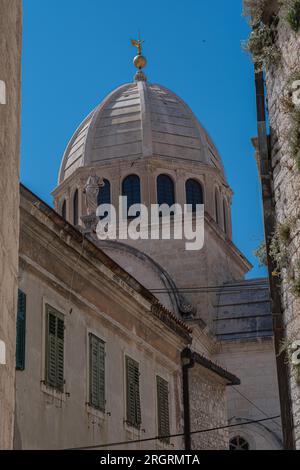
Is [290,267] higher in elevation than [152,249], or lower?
lower

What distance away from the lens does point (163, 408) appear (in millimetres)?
18609

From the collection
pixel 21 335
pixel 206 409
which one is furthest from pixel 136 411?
pixel 21 335

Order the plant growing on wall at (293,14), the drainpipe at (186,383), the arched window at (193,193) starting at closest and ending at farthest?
the plant growing on wall at (293,14) → the drainpipe at (186,383) → the arched window at (193,193)

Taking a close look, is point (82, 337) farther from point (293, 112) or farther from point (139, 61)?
point (139, 61)

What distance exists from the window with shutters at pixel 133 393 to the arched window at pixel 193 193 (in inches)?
806

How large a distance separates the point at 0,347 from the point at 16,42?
9.21 ft

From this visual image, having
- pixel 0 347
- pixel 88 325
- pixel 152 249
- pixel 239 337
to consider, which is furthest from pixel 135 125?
pixel 0 347

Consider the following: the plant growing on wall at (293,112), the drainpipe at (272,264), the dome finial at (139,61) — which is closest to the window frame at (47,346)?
the drainpipe at (272,264)

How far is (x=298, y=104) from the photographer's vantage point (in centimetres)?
1095

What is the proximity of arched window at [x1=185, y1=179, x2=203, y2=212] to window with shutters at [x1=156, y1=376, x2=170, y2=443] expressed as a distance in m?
19.1

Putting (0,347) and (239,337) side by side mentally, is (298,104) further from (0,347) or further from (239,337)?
(239,337)

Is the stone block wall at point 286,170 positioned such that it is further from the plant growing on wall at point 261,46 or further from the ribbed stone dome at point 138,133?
the ribbed stone dome at point 138,133

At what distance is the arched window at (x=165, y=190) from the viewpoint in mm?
37406
